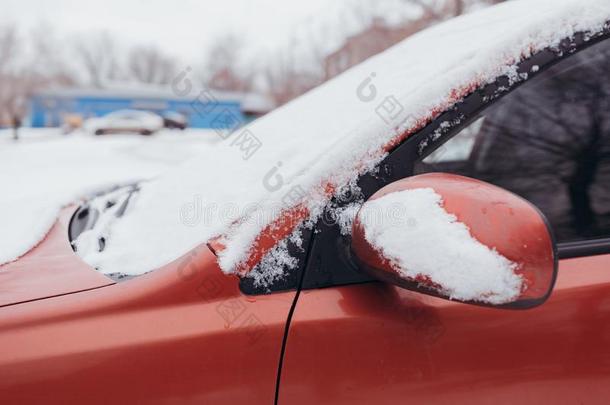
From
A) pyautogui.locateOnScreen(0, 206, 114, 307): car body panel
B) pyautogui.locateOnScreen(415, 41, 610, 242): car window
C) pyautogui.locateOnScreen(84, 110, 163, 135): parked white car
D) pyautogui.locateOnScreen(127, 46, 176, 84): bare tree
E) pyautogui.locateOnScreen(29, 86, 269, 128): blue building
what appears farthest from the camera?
pyautogui.locateOnScreen(127, 46, 176, 84): bare tree

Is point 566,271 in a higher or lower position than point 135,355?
lower

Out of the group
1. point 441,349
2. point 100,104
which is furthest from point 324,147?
point 100,104

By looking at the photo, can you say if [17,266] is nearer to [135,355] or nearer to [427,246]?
[135,355]

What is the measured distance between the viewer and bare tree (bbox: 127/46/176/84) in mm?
76500

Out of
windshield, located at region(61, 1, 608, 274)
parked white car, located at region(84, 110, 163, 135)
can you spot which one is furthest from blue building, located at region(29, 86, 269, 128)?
windshield, located at region(61, 1, 608, 274)

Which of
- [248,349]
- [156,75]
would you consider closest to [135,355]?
[248,349]

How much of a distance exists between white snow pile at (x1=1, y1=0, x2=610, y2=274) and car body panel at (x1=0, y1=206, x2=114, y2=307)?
5cm

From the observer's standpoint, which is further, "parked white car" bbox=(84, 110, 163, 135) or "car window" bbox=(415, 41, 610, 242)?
"parked white car" bbox=(84, 110, 163, 135)

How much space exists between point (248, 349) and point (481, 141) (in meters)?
1.28

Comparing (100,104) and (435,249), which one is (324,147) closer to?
(435,249)

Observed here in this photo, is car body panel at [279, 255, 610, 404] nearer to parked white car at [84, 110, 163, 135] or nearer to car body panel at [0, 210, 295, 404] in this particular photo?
car body panel at [0, 210, 295, 404]

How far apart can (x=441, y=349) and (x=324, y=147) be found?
53 cm

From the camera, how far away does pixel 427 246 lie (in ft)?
2.76

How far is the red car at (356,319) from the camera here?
856mm
